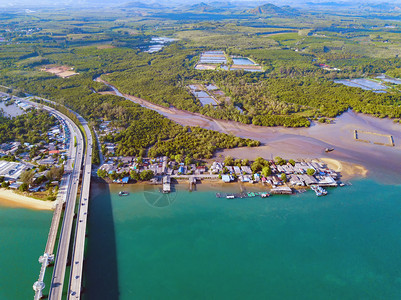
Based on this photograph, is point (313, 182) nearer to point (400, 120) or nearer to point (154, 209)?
point (154, 209)

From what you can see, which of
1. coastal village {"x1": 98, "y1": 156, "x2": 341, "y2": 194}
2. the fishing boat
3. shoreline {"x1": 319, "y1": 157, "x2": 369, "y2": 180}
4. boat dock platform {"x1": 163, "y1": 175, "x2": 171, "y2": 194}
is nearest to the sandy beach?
coastal village {"x1": 98, "y1": 156, "x2": 341, "y2": 194}

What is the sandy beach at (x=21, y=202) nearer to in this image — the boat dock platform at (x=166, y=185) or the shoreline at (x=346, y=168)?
the boat dock platform at (x=166, y=185)

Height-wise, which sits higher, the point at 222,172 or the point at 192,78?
the point at 192,78

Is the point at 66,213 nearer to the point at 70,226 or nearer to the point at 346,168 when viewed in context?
the point at 70,226

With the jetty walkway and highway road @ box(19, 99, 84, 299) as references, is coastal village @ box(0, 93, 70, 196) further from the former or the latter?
the jetty walkway

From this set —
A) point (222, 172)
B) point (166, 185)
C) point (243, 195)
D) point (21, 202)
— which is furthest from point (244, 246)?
point (21, 202)

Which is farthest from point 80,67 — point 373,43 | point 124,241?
point 373,43
